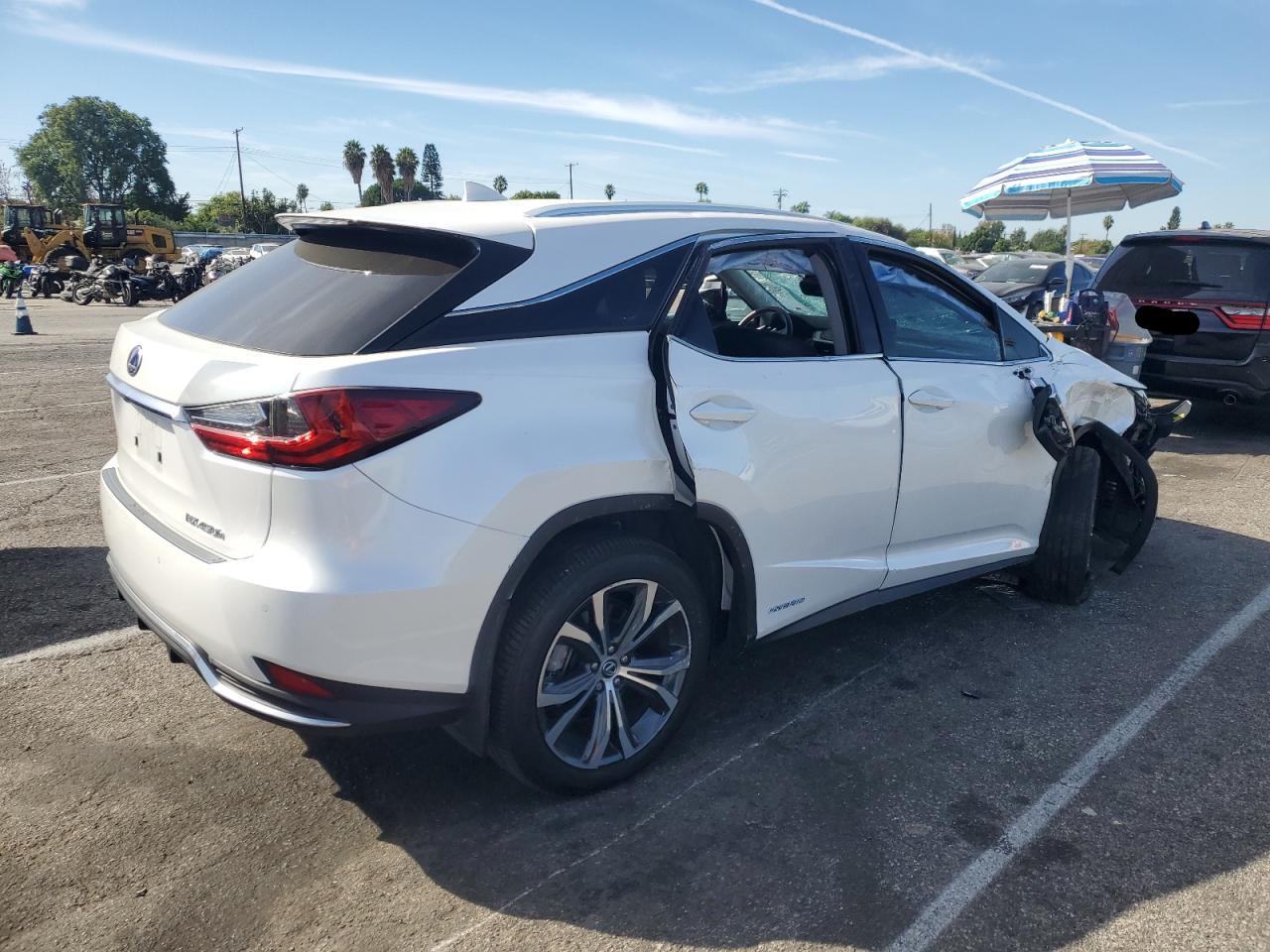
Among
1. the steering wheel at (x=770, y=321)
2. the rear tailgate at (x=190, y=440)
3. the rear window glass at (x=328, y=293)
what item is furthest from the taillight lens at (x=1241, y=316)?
the rear tailgate at (x=190, y=440)

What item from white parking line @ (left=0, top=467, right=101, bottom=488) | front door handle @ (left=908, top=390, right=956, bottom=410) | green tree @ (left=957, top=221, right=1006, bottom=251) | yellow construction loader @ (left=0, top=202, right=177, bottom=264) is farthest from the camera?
green tree @ (left=957, top=221, right=1006, bottom=251)

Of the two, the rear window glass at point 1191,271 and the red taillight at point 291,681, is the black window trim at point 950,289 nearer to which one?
the red taillight at point 291,681

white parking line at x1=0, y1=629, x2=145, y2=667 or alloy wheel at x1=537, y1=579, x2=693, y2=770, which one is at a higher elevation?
alloy wheel at x1=537, y1=579, x2=693, y2=770

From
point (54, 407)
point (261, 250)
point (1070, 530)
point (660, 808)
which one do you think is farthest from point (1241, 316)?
point (261, 250)

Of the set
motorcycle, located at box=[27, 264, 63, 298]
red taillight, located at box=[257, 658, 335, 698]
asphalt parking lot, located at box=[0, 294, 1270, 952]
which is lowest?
motorcycle, located at box=[27, 264, 63, 298]

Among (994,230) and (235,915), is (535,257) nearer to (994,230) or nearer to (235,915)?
(235,915)

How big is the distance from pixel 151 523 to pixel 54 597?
2054 mm

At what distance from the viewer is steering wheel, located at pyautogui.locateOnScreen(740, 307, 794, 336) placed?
3775 mm

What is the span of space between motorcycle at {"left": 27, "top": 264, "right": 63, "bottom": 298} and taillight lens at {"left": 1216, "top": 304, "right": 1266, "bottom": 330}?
96.7 feet

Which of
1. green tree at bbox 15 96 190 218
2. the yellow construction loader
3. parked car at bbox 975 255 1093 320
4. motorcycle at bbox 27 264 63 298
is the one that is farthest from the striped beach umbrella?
green tree at bbox 15 96 190 218

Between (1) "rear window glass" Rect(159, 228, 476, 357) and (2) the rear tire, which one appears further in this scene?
(2) the rear tire

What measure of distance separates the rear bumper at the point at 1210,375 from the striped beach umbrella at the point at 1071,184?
3136 millimetres

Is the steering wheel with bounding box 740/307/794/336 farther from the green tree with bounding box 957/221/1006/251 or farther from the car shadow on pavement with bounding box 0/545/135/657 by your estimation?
the green tree with bounding box 957/221/1006/251

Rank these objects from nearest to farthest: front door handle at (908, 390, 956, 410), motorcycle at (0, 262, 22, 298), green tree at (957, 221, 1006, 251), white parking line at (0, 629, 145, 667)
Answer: front door handle at (908, 390, 956, 410) < white parking line at (0, 629, 145, 667) < motorcycle at (0, 262, 22, 298) < green tree at (957, 221, 1006, 251)
